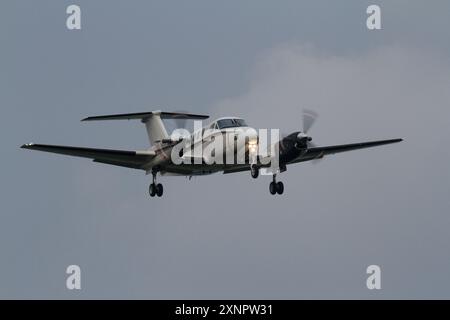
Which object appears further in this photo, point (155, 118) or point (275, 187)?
point (155, 118)

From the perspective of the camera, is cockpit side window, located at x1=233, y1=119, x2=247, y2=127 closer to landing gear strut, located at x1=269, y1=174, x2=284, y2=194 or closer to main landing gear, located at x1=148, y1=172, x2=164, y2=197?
landing gear strut, located at x1=269, y1=174, x2=284, y2=194

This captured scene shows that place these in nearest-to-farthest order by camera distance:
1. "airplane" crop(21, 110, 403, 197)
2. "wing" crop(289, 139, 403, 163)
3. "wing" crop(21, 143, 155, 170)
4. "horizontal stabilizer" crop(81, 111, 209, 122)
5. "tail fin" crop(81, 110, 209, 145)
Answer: "airplane" crop(21, 110, 403, 197)
"wing" crop(21, 143, 155, 170)
"wing" crop(289, 139, 403, 163)
"horizontal stabilizer" crop(81, 111, 209, 122)
"tail fin" crop(81, 110, 209, 145)

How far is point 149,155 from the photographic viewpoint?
230 feet

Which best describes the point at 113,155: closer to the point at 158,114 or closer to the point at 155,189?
the point at 155,189

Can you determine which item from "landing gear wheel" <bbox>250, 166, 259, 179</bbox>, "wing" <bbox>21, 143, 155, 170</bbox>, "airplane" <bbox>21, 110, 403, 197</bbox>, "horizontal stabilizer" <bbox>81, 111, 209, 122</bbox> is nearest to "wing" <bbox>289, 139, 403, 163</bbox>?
"airplane" <bbox>21, 110, 403, 197</bbox>

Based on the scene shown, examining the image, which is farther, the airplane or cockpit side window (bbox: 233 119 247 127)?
cockpit side window (bbox: 233 119 247 127)

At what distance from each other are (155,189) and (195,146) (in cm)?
455

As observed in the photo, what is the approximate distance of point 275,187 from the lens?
6450 cm

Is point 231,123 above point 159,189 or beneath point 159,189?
above

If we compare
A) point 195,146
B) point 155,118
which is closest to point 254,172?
point 195,146

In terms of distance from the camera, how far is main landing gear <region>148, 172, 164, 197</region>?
7062 cm
